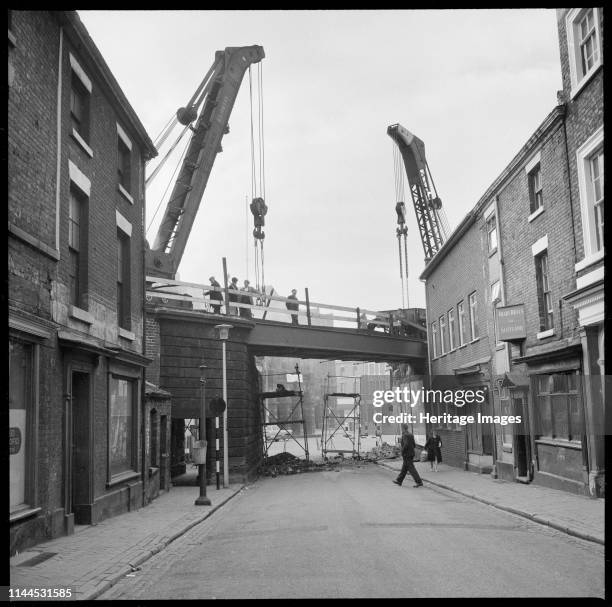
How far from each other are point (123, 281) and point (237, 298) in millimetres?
9915

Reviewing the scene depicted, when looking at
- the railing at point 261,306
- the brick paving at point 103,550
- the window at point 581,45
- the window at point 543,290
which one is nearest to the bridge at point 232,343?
the railing at point 261,306

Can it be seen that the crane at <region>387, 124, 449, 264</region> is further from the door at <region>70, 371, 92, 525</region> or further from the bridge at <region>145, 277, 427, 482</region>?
the door at <region>70, 371, 92, 525</region>

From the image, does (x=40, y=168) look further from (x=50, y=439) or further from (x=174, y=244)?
(x=174, y=244)

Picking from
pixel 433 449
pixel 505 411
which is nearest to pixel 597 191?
pixel 505 411

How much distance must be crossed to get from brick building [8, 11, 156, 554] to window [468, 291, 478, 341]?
11.6 meters

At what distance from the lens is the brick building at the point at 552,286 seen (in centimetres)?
1416

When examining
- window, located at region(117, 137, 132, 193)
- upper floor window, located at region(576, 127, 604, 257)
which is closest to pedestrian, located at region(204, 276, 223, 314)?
window, located at region(117, 137, 132, 193)

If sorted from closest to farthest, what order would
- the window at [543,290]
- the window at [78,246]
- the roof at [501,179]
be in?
the window at [78,246], the roof at [501,179], the window at [543,290]

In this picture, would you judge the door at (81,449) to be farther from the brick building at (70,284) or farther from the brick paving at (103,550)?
the brick paving at (103,550)

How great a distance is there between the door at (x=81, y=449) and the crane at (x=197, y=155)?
8.37m

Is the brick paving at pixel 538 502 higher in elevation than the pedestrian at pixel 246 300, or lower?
lower

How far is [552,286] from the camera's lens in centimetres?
1642

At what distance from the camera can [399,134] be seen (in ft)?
108

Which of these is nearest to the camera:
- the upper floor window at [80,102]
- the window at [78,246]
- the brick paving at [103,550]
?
the brick paving at [103,550]
